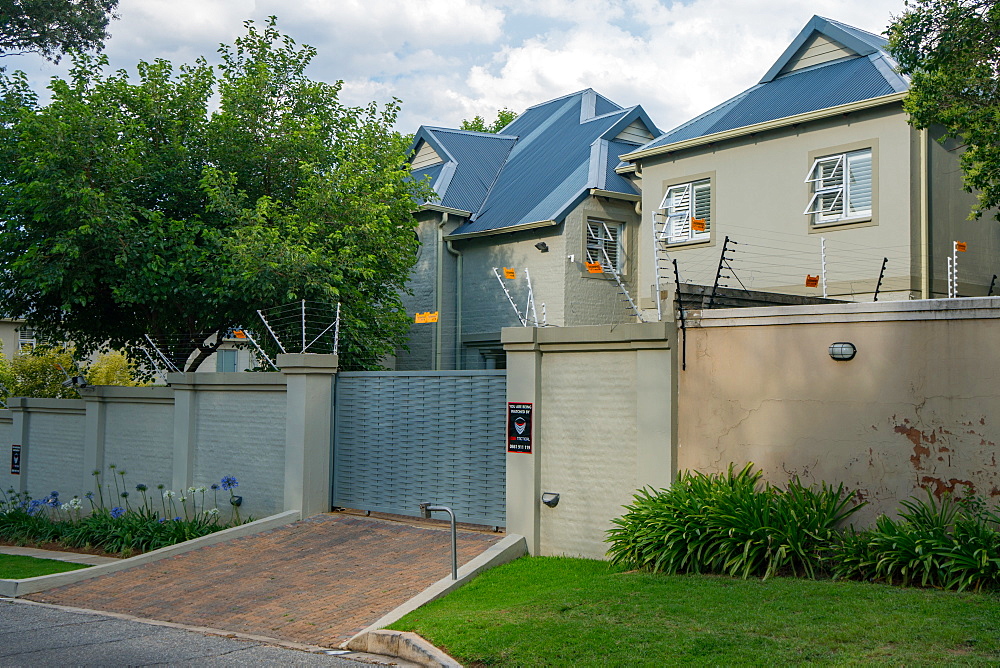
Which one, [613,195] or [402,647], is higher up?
[613,195]

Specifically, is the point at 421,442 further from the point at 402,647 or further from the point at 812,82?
the point at 812,82

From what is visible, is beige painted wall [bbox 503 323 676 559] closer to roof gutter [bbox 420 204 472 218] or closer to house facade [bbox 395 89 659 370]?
house facade [bbox 395 89 659 370]

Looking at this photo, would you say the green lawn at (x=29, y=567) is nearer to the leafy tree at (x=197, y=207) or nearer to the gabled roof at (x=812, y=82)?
the leafy tree at (x=197, y=207)

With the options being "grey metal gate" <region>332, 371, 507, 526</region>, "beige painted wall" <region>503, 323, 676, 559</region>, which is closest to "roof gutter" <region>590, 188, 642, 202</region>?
"grey metal gate" <region>332, 371, 507, 526</region>

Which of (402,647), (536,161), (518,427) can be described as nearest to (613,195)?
(536,161)

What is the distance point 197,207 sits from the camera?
66.3 ft

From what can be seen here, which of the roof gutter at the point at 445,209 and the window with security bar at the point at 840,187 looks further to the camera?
the roof gutter at the point at 445,209

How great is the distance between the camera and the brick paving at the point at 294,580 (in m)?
10.6

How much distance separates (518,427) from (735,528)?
11.7 feet

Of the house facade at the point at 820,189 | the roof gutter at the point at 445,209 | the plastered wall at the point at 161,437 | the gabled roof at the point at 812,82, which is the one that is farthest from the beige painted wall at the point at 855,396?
the roof gutter at the point at 445,209

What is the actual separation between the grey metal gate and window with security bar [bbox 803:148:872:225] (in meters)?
8.34

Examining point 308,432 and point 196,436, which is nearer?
point 308,432

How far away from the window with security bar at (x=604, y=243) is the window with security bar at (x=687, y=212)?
105 inches

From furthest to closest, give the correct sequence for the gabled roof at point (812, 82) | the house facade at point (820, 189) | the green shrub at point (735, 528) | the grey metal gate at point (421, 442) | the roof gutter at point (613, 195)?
the roof gutter at point (613, 195) < the gabled roof at point (812, 82) < the house facade at point (820, 189) < the grey metal gate at point (421, 442) < the green shrub at point (735, 528)
